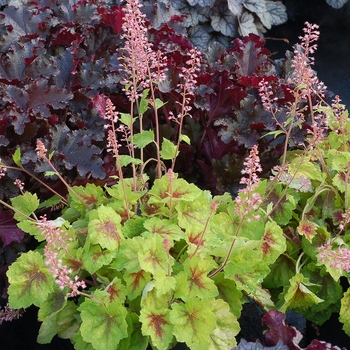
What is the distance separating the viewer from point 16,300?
1.49 metres

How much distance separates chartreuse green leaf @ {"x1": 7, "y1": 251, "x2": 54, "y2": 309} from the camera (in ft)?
4.86

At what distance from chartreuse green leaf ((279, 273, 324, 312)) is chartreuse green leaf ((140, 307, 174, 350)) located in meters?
0.38

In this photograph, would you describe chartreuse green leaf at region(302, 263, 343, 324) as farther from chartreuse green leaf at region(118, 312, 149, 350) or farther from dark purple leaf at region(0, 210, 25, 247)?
dark purple leaf at region(0, 210, 25, 247)

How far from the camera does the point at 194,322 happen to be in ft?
4.73

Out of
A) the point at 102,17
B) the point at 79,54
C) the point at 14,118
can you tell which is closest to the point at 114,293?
the point at 14,118

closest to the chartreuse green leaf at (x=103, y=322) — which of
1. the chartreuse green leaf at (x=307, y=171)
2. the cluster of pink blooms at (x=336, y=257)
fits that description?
the cluster of pink blooms at (x=336, y=257)

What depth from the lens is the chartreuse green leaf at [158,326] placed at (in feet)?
4.65

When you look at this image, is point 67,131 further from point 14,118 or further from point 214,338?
point 214,338

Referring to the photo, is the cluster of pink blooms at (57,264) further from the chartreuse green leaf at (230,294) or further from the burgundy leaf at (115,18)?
the burgundy leaf at (115,18)

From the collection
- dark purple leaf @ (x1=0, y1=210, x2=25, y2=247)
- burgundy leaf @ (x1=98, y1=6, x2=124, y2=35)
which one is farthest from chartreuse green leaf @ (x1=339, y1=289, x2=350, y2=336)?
burgundy leaf @ (x1=98, y1=6, x2=124, y2=35)

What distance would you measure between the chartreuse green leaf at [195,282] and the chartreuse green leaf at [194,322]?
2 cm

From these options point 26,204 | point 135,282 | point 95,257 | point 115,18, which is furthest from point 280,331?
point 115,18

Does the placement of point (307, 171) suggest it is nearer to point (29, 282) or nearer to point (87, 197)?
point (87, 197)

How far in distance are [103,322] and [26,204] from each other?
41 centimetres
